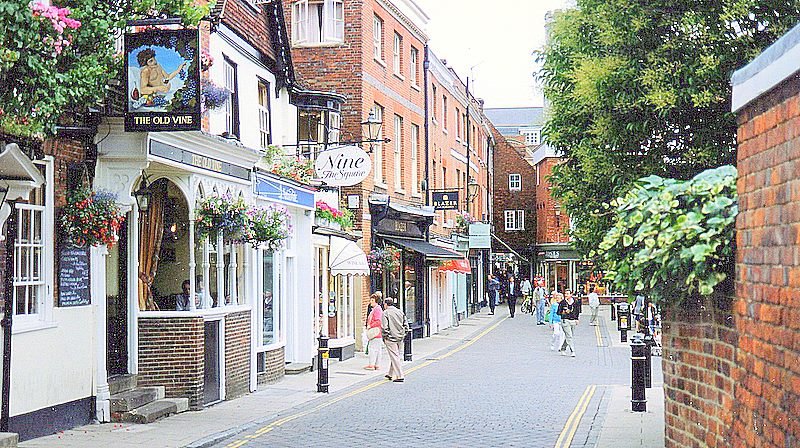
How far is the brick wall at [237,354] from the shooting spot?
18.9 metres

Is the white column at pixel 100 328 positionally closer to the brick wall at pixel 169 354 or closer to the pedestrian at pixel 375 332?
the brick wall at pixel 169 354

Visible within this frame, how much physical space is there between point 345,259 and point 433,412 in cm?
1024

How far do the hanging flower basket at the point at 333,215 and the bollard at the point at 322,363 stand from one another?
6.76 metres

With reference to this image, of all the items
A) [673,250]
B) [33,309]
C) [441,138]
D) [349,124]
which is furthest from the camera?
[441,138]

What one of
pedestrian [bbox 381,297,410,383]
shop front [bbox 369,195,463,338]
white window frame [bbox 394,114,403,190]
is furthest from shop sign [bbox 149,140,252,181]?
white window frame [bbox 394,114,403,190]

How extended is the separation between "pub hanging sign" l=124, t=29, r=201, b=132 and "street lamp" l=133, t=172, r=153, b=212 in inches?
96.7

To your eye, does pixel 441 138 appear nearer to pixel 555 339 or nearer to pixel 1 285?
pixel 555 339

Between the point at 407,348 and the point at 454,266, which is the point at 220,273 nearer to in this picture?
the point at 407,348

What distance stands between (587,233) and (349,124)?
57.6 ft

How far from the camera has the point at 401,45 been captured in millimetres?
36469

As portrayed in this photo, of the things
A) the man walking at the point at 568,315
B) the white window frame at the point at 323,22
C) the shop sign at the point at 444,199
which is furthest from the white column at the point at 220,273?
the shop sign at the point at 444,199

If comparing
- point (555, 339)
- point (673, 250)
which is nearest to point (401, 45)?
point (555, 339)

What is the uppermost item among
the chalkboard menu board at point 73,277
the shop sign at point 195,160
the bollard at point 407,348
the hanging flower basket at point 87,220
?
the shop sign at point 195,160

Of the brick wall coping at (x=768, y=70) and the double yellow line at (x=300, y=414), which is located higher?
the brick wall coping at (x=768, y=70)
